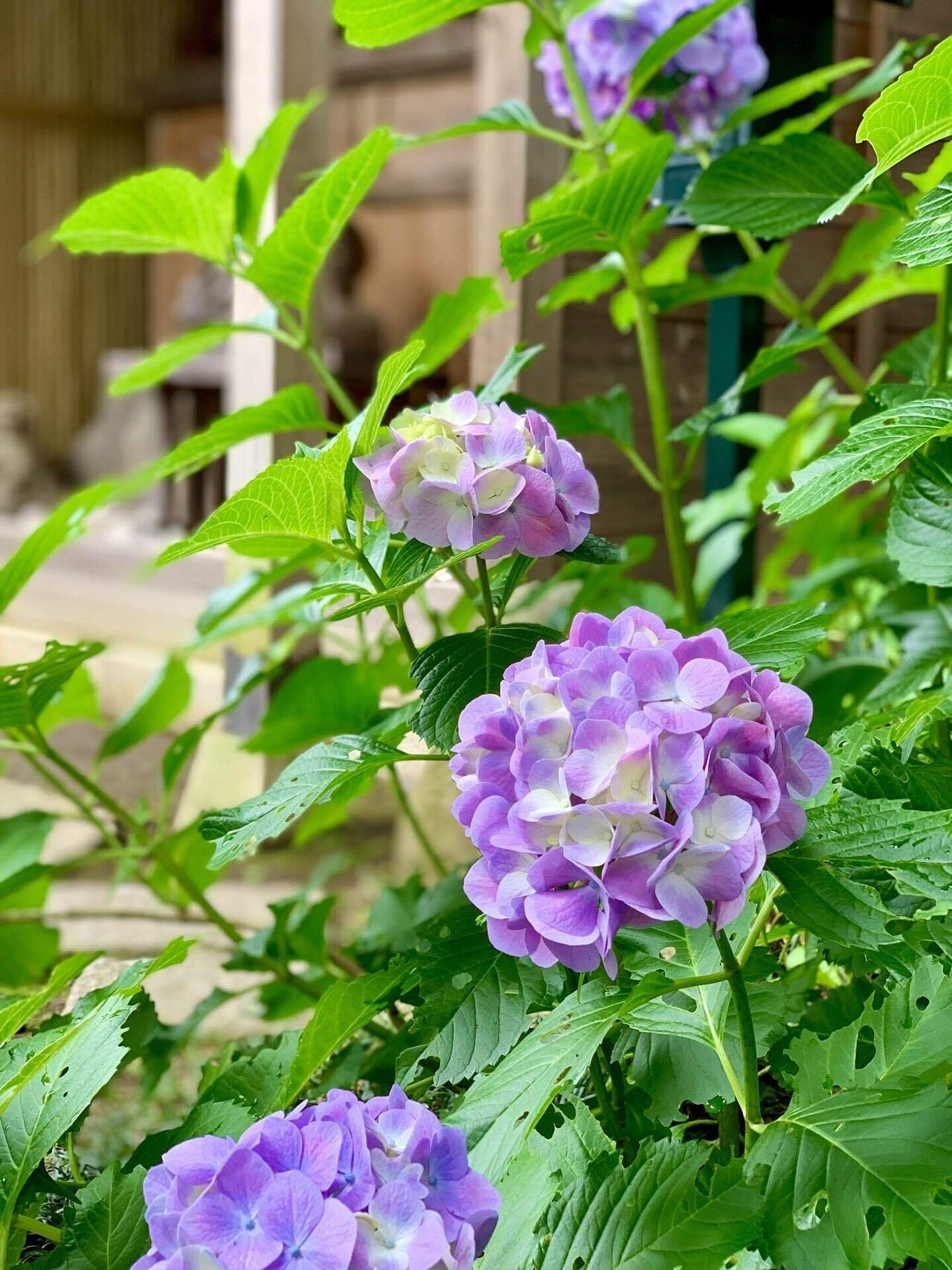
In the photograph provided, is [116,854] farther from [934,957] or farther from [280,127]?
[934,957]

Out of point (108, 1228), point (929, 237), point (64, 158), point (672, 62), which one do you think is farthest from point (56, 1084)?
point (64, 158)

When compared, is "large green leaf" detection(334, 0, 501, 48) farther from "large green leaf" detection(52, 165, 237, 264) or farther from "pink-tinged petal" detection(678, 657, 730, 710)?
"pink-tinged petal" detection(678, 657, 730, 710)

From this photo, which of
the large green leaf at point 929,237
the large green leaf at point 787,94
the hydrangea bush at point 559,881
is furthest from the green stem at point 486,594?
the large green leaf at point 787,94

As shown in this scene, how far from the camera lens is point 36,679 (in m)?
0.86

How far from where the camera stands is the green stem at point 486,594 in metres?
0.61

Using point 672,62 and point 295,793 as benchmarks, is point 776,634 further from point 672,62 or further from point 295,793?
point 672,62

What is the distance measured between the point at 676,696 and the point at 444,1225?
0.19 m

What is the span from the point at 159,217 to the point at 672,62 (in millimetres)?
514

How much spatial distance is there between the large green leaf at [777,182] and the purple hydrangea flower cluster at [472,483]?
381 millimetres

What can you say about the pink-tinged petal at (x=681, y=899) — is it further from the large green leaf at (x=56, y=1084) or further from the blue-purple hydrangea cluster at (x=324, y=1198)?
the large green leaf at (x=56, y=1084)

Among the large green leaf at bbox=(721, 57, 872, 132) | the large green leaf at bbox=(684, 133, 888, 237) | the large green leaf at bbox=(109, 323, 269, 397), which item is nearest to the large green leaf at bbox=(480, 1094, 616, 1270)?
the large green leaf at bbox=(684, 133, 888, 237)

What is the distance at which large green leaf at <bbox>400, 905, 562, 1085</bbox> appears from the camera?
1.76 feet

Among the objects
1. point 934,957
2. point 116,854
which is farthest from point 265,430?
point 934,957

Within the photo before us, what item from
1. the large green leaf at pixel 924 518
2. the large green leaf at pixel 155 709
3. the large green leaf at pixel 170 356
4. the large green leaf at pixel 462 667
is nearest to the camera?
the large green leaf at pixel 462 667
